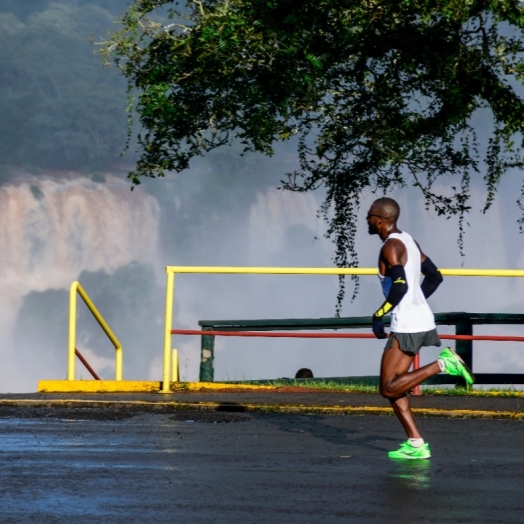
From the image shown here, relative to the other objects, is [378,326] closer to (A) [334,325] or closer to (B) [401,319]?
(B) [401,319]

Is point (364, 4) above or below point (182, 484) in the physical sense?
above

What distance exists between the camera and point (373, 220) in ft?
26.6

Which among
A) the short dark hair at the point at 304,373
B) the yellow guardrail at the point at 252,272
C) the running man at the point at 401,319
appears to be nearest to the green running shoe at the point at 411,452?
the running man at the point at 401,319

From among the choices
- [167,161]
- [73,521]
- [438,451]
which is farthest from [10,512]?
[167,161]

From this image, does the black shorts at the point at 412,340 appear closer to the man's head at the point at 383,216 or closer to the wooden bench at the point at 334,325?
the man's head at the point at 383,216

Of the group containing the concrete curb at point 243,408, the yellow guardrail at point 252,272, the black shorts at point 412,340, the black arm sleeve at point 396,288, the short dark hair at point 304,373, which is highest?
the yellow guardrail at point 252,272

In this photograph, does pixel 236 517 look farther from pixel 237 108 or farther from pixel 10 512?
pixel 237 108

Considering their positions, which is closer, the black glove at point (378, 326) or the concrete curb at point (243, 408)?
the black glove at point (378, 326)

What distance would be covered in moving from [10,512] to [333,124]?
12.0m

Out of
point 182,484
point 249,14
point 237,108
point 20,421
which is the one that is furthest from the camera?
point 237,108

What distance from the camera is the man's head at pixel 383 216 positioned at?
317 inches

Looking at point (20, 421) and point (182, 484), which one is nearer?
point (182, 484)

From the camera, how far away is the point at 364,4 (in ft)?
51.0

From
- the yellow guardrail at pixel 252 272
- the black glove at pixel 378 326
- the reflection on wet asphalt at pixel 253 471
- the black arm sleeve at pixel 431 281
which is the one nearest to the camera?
the reflection on wet asphalt at pixel 253 471
